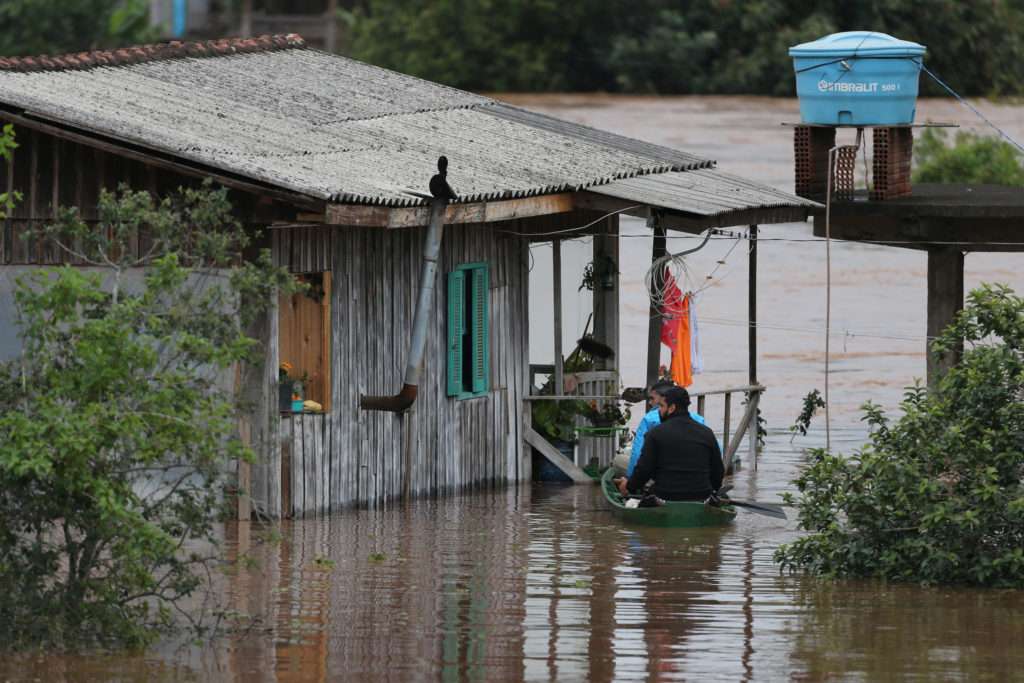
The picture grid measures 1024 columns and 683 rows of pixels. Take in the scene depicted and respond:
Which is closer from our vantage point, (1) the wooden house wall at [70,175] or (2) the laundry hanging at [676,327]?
(1) the wooden house wall at [70,175]

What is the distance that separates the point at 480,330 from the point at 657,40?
3915 cm

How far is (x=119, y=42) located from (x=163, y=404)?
156ft

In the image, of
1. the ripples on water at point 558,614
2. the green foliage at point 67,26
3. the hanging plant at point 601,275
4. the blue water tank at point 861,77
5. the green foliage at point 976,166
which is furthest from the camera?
the green foliage at point 67,26

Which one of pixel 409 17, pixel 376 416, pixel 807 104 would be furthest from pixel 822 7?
pixel 376 416

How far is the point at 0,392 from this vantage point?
966 centimetres

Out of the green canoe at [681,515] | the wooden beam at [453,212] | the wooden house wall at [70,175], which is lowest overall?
the green canoe at [681,515]

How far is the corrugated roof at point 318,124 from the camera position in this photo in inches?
A: 532

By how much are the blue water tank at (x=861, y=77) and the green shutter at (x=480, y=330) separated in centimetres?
411

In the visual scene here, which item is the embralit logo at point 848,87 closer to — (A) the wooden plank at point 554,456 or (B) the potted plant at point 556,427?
(B) the potted plant at point 556,427

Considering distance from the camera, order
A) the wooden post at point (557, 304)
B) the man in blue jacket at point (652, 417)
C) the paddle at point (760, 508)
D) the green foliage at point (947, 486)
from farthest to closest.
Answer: the wooden post at point (557, 304)
the paddle at point (760, 508)
the man in blue jacket at point (652, 417)
the green foliage at point (947, 486)

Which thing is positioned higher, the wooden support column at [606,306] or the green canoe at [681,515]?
the wooden support column at [606,306]

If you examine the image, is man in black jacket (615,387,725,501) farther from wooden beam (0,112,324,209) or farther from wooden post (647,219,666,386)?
wooden beam (0,112,324,209)

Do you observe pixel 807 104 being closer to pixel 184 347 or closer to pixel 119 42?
pixel 184 347

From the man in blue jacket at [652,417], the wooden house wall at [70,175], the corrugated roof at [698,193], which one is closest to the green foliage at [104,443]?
the wooden house wall at [70,175]
